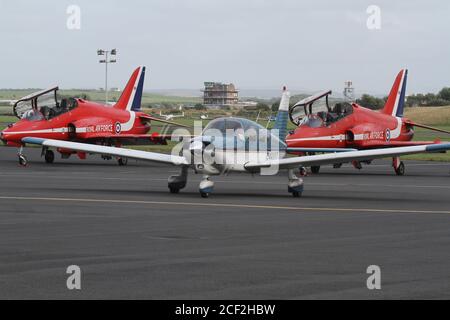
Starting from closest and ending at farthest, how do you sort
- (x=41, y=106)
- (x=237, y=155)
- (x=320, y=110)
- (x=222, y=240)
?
(x=222, y=240), (x=237, y=155), (x=320, y=110), (x=41, y=106)

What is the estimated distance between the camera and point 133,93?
46.9 m

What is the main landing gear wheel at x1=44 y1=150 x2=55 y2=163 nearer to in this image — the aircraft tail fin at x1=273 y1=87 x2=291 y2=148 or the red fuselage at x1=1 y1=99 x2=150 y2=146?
the red fuselage at x1=1 y1=99 x2=150 y2=146

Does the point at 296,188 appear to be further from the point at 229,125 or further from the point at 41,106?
the point at 41,106

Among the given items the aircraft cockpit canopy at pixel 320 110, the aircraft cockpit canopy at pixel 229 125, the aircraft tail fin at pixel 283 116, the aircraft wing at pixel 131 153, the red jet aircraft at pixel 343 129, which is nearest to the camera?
the aircraft cockpit canopy at pixel 229 125

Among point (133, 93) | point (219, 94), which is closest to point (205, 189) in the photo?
point (133, 93)

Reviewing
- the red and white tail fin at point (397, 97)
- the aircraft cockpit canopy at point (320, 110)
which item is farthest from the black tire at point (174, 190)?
the red and white tail fin at point (397, 97)

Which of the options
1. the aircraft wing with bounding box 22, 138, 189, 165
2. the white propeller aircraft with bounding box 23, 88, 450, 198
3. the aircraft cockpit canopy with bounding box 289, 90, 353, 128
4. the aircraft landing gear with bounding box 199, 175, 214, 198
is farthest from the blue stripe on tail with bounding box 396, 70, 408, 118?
the aircraft landing gear with bounding box 199, 175, 214, 198

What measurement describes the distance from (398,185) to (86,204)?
1140 centimetres

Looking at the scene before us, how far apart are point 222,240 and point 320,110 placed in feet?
76.5

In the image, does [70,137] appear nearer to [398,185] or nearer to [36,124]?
[36,124]

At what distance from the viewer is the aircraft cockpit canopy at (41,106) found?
41312 mm

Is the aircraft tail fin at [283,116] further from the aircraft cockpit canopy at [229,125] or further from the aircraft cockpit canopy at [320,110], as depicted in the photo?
the aircraft cockpit canopy at [320,110]

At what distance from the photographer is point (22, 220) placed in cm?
1772

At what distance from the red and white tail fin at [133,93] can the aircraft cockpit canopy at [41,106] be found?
4.48 meters
